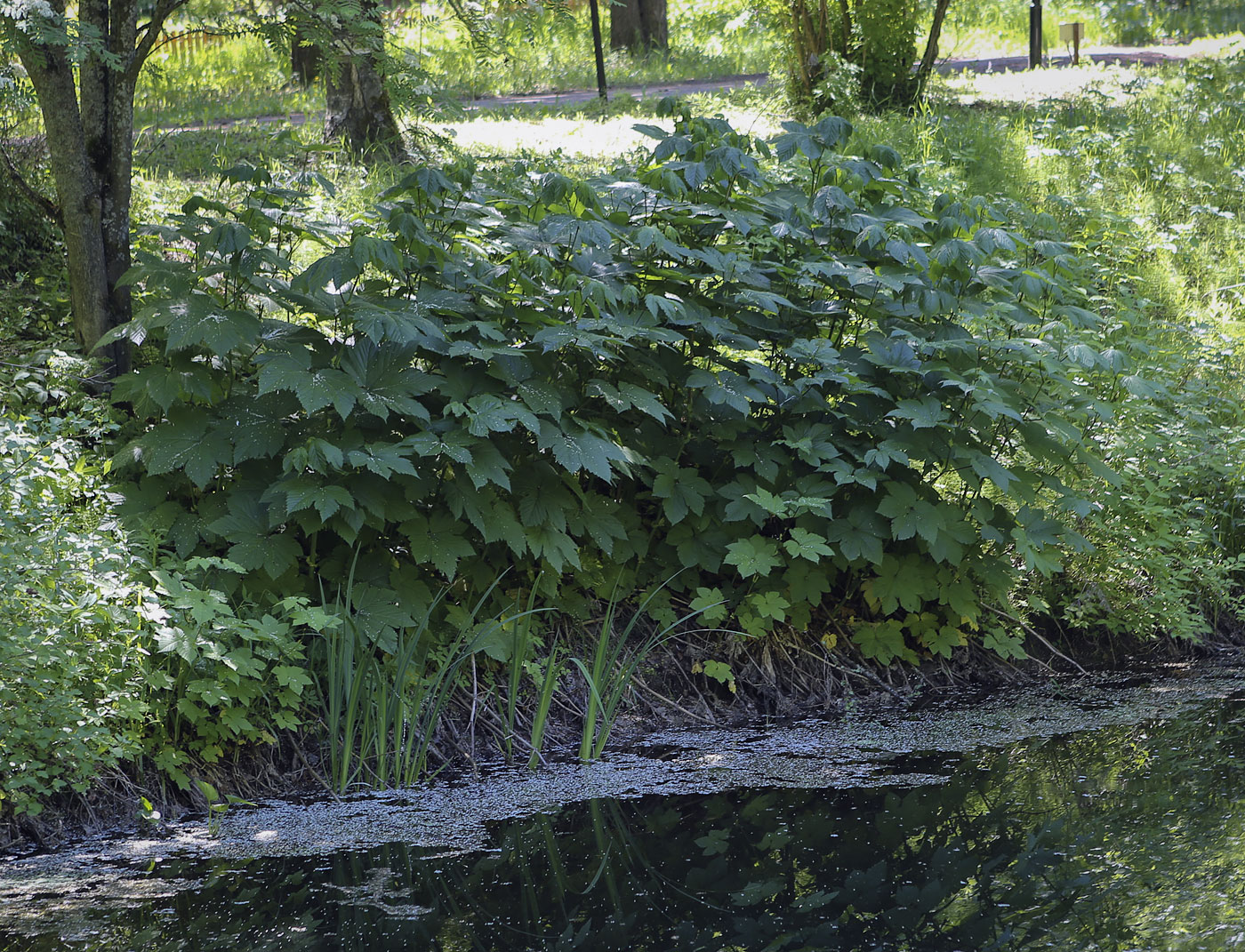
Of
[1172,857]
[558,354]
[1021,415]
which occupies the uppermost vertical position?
[558,354]

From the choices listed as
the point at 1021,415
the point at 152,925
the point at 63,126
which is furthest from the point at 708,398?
the point at 63,126

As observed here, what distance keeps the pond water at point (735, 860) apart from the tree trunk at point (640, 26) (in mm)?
16414

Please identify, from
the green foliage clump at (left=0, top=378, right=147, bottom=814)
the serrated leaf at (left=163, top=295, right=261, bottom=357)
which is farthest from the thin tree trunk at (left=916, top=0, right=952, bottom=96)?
the green foliage clump at (left=0, top=378, right=147, bottom=814)

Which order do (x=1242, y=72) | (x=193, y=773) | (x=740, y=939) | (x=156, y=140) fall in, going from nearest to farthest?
(x=740, y=939)
(x=193, y=773)
(x=156, y=140)
(x=1242, y=72)

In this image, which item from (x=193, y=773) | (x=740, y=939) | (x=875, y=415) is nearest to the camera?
(x=740, y=939)

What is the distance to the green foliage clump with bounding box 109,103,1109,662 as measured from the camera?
145 inches

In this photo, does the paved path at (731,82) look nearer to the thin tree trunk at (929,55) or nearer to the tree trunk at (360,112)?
the thin tree trunk at (929,55)

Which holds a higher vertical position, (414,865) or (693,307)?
(693,307)

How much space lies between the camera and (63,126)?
4.51 metres

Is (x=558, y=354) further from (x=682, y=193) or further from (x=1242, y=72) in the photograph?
(x=1242, y=72)

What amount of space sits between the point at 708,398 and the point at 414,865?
6.10 ft

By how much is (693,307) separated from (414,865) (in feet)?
6.99

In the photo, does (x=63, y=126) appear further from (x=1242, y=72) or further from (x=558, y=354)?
(x=1242, y=72)

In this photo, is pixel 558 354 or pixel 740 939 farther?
pixel 558 354
